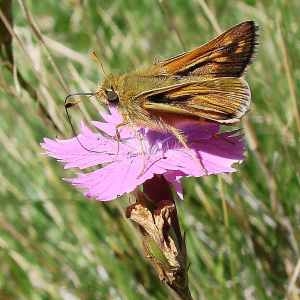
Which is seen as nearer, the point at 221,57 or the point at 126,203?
the point at 221,57

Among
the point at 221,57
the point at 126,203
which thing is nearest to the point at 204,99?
the point at 221,57

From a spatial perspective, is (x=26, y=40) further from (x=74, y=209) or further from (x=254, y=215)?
(x=254, y=215)

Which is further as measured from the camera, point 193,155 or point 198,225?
point 198,225

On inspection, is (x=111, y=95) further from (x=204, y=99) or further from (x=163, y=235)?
(x=163, y=235)

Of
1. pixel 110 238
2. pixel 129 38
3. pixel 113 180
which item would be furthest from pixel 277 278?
A: pixel 129 38

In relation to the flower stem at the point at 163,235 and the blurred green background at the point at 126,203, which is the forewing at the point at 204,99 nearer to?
the flower stem at the point at 163,235

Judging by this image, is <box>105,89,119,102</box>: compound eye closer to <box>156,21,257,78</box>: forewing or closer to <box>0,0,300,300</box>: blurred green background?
<box>156,21,257,78</box>: forewing

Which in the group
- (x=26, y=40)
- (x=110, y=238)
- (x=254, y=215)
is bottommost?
(x=254, y=215)
